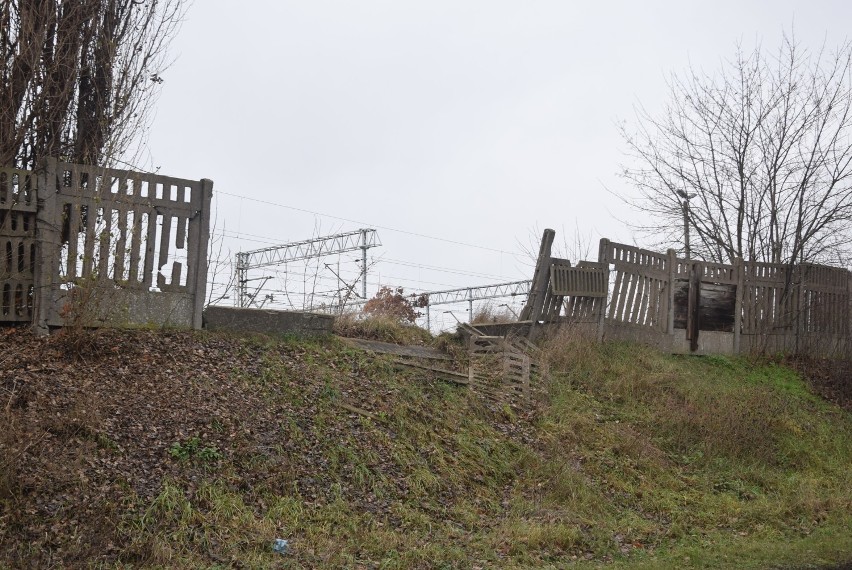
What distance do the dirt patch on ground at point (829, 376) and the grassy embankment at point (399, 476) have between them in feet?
9.49

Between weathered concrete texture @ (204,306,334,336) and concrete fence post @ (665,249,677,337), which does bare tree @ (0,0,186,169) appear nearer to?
weathered concrete texture @ (204,306,334,336)

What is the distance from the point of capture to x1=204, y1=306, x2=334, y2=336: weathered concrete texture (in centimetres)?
1132

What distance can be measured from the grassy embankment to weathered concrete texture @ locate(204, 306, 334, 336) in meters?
0.30

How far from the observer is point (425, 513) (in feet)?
28.1

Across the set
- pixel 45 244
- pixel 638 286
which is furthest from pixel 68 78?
pixel 638 286

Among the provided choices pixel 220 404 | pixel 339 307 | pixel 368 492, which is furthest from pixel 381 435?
pixel 339 307

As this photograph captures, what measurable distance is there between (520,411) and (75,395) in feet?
19.9

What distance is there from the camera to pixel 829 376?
17.2m

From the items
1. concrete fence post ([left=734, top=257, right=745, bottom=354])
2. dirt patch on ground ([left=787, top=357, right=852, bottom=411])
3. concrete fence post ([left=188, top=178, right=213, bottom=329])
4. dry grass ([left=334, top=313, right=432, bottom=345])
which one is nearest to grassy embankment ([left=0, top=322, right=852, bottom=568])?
concrete fence post ([left=188, top=178, right=213, bottom=329])

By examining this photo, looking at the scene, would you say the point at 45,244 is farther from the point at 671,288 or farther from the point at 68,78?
the point at 671,288

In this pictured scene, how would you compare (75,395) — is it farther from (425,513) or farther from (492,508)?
(492,508)

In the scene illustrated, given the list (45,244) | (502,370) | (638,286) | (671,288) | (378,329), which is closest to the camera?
(45,244)

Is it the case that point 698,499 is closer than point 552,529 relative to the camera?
No

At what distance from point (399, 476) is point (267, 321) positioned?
3474 mm
